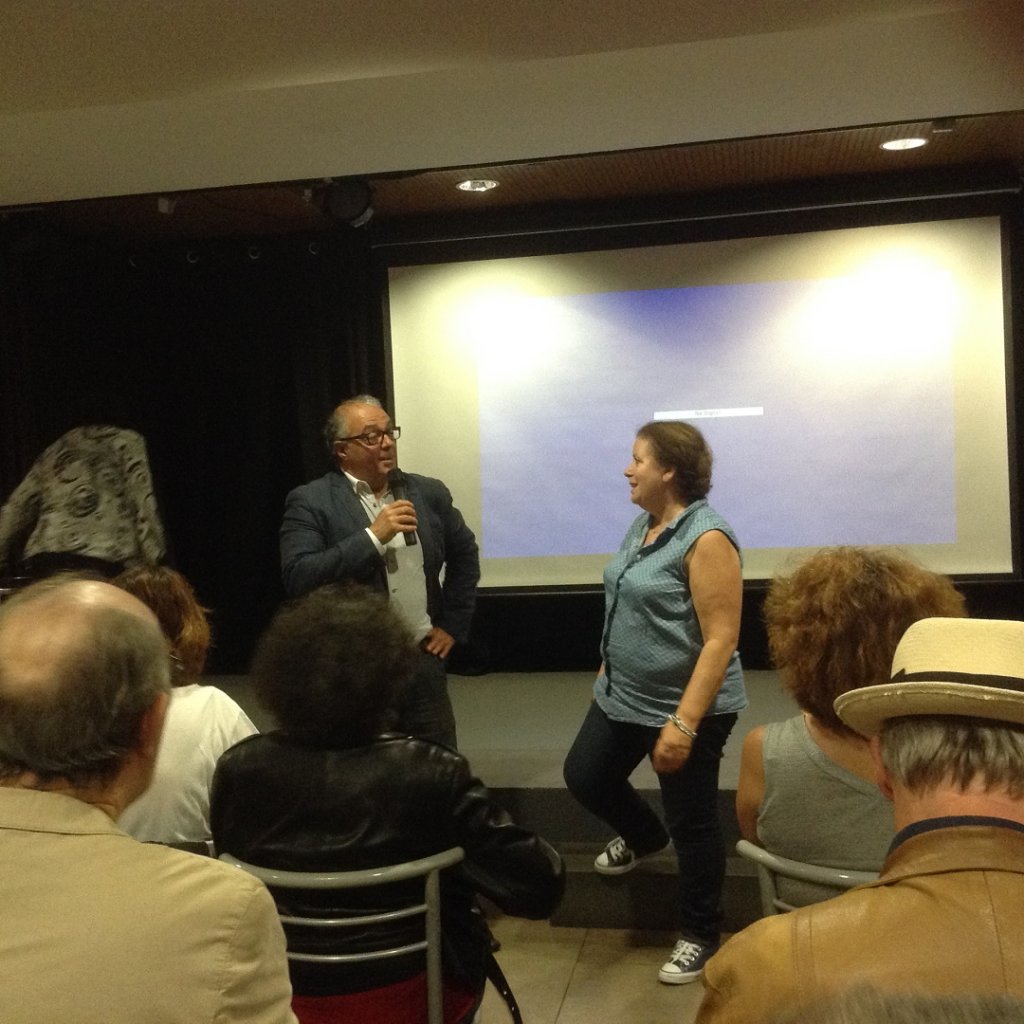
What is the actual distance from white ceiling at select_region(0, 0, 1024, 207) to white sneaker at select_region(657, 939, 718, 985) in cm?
253

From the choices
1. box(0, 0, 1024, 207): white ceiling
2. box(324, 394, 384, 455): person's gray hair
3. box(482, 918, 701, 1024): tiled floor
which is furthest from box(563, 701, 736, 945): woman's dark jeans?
box(0, 0, 1024, 207): white ceiling

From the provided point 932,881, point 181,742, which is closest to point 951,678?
point 932,881

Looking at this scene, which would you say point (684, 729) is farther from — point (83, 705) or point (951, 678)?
point (83, 705)

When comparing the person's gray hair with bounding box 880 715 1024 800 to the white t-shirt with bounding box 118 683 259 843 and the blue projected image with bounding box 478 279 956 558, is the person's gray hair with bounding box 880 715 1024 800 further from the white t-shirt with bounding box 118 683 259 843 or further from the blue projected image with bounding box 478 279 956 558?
the blue projected image with bounding box 478 279 956 558

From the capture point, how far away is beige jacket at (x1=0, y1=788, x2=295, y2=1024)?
79cm

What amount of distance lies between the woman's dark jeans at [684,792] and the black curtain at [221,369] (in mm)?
2886

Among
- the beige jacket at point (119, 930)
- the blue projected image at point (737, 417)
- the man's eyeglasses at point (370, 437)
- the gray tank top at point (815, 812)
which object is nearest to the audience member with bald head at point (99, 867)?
the beige jacket at point (119, 930)

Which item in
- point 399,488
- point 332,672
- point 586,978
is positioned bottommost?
point 586,978

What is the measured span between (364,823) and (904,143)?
363 cm

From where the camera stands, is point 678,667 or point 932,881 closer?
point 932,881

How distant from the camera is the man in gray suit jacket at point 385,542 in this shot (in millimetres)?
2615

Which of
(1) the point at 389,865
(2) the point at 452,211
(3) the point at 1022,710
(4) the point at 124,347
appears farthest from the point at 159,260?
(3) the point at 1022,710

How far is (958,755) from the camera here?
36.0 inches

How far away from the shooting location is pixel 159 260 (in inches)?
208
